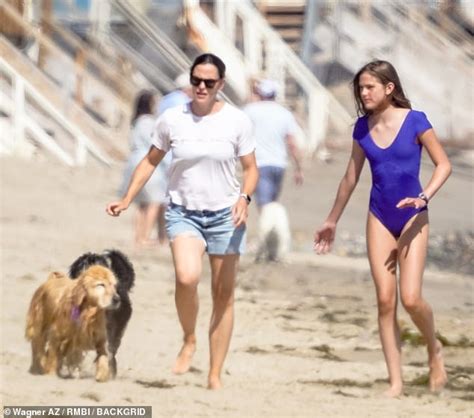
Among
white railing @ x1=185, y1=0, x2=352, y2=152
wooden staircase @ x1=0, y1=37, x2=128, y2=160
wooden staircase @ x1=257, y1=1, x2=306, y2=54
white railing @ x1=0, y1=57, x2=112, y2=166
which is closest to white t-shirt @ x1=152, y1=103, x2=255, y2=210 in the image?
white railing @ x1=0, y1=57, x2=112, y2=166

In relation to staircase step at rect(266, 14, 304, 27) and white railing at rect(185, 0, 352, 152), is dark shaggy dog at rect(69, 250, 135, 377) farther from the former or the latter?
staircase step at rect(266, 14, 304, 27)

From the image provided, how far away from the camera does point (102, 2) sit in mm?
25594

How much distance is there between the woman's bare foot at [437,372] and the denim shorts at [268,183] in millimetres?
5702

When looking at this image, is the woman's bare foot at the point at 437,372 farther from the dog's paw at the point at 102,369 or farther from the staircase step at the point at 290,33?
the staircase step at the point at 290,33

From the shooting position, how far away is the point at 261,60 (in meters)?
25.9

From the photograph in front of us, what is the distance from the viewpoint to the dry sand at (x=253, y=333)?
7.78 m

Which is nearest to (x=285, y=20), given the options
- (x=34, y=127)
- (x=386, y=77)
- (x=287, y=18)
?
(x=287, y=18)

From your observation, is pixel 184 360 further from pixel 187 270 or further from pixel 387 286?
pixel 387 286

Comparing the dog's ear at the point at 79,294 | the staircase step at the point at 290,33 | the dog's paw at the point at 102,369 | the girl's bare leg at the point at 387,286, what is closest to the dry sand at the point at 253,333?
the dog's paw at the point at 102,369

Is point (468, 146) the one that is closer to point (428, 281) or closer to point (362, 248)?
point (362, 248)

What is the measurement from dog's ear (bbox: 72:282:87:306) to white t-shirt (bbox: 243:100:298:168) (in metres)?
5.91

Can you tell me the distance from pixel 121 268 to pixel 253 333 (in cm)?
232

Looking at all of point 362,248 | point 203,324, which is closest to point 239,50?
point 362,248

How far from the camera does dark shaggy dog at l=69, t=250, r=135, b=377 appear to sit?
8.12 m
